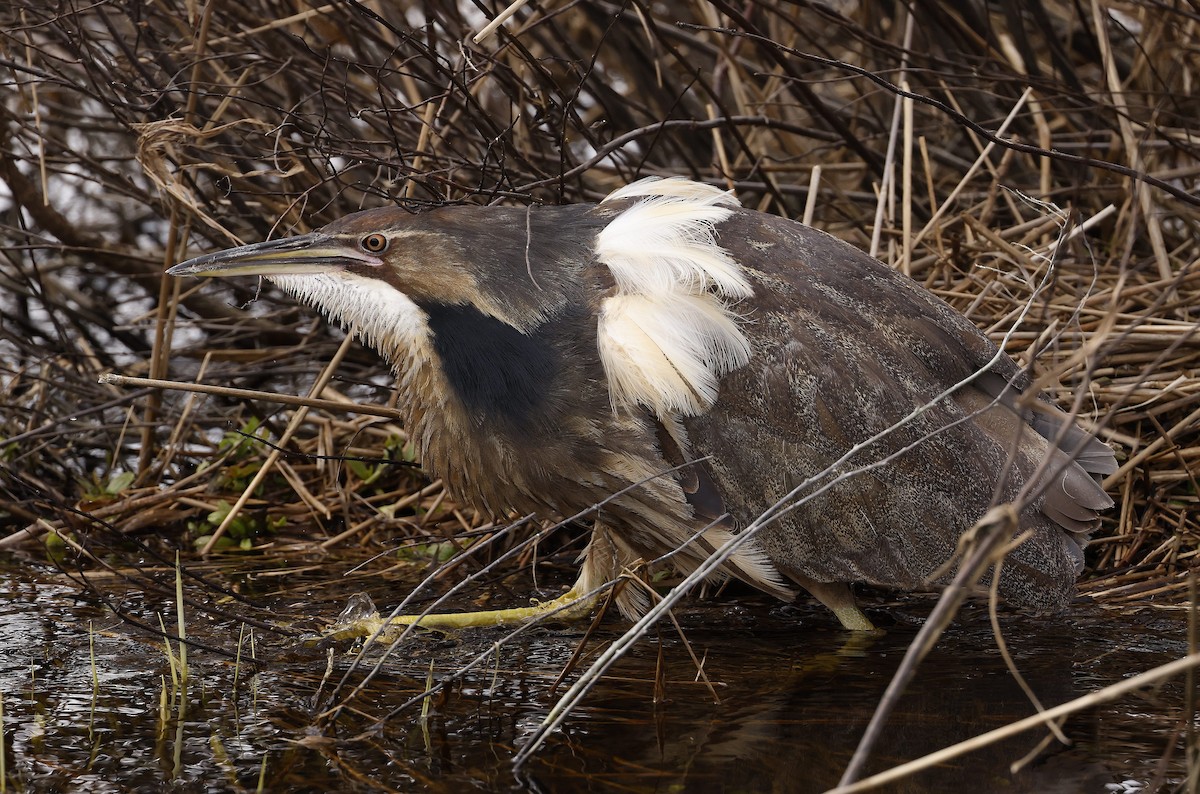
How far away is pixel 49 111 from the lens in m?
5.03


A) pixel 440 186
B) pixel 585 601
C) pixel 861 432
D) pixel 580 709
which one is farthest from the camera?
pixel 440 186

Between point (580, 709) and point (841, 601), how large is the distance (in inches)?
33.5

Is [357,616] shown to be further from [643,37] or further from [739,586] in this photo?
[643,37]

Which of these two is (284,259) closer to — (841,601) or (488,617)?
(488,617)

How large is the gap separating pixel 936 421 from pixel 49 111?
3614 mm

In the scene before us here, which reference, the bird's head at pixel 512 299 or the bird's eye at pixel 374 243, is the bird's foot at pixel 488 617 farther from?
the bird's eye at pixel 374 243

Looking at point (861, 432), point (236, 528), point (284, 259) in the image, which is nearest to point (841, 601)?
point (861, 432)

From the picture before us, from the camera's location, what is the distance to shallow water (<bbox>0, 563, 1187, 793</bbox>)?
220 cm

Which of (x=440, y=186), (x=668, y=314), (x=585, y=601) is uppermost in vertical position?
(x=440, y=186)

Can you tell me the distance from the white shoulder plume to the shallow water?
58cm

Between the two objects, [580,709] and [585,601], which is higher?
[585,601]

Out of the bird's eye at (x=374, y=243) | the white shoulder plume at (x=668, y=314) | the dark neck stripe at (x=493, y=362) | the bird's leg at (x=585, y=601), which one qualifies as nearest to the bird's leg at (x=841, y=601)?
the bird's leg at (x=585, y=601)

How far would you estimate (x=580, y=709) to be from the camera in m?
2.54

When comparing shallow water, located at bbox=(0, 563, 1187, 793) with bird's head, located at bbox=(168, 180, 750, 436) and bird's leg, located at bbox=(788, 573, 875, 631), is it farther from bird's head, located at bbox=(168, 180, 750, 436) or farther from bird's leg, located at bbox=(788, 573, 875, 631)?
bird's head, located at bbox=(168, 180, 750, 436)
